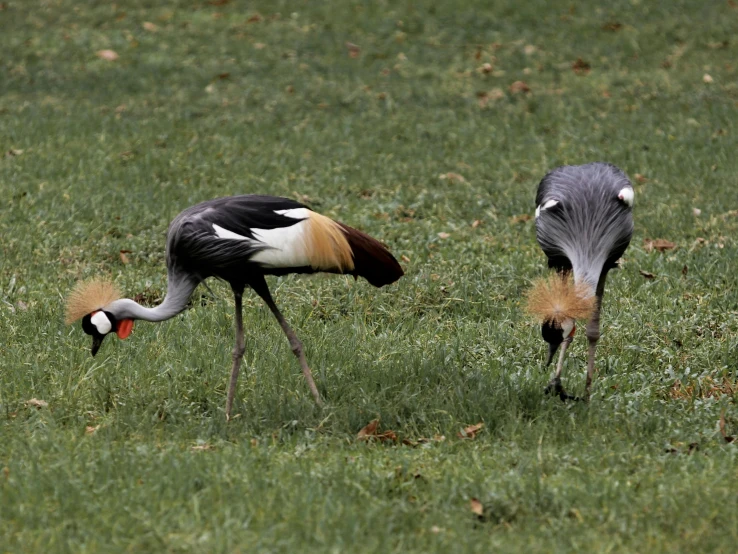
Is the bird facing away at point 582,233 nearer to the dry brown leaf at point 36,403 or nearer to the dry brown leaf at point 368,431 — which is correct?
the dry brown leaf at point 368,431

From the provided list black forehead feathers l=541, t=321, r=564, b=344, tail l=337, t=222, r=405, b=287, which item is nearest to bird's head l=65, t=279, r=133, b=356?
tail l=337, t=222, r=405, b=287

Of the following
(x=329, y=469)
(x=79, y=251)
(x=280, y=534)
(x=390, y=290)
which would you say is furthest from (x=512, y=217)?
(x=280, y=534)

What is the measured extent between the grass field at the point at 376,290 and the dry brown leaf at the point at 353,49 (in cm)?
8

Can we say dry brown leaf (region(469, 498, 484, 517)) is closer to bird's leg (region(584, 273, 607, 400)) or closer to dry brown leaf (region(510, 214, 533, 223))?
bird's leg (region(584, 273, 607, 400))

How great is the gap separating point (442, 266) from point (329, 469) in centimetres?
346

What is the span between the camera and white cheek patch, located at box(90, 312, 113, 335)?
5.54 meters

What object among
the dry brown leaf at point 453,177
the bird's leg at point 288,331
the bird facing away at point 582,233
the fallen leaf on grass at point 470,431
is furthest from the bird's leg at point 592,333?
the dry brown leaf at point 453,177

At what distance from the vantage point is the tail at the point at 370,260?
19.0 feet

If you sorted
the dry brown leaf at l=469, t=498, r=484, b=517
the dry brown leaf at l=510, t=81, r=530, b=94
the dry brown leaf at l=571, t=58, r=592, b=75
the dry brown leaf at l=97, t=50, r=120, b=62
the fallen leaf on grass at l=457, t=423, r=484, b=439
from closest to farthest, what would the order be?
1. the dry brown leaf at l=469, t=498, r=484, b=517
2. the fallen leaf on grass at l=457, t=423, r=484, b=439
3. the dry brown leaf at l=510, t=81, r=530, b=94
4. the dry brown leaf at l=571, t=58, r=592, b=75
5. the dry brown leaf at l=97, t=50, r=120, b=62

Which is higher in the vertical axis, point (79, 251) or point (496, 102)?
point (496, 102)

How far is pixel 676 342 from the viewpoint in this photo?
680 cm

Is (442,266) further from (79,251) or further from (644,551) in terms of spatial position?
(644,551)

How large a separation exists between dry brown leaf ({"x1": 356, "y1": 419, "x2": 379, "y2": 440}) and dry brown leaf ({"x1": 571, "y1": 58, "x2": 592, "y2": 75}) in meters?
9.40

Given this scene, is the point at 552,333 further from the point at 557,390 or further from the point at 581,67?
the point at 581,67
